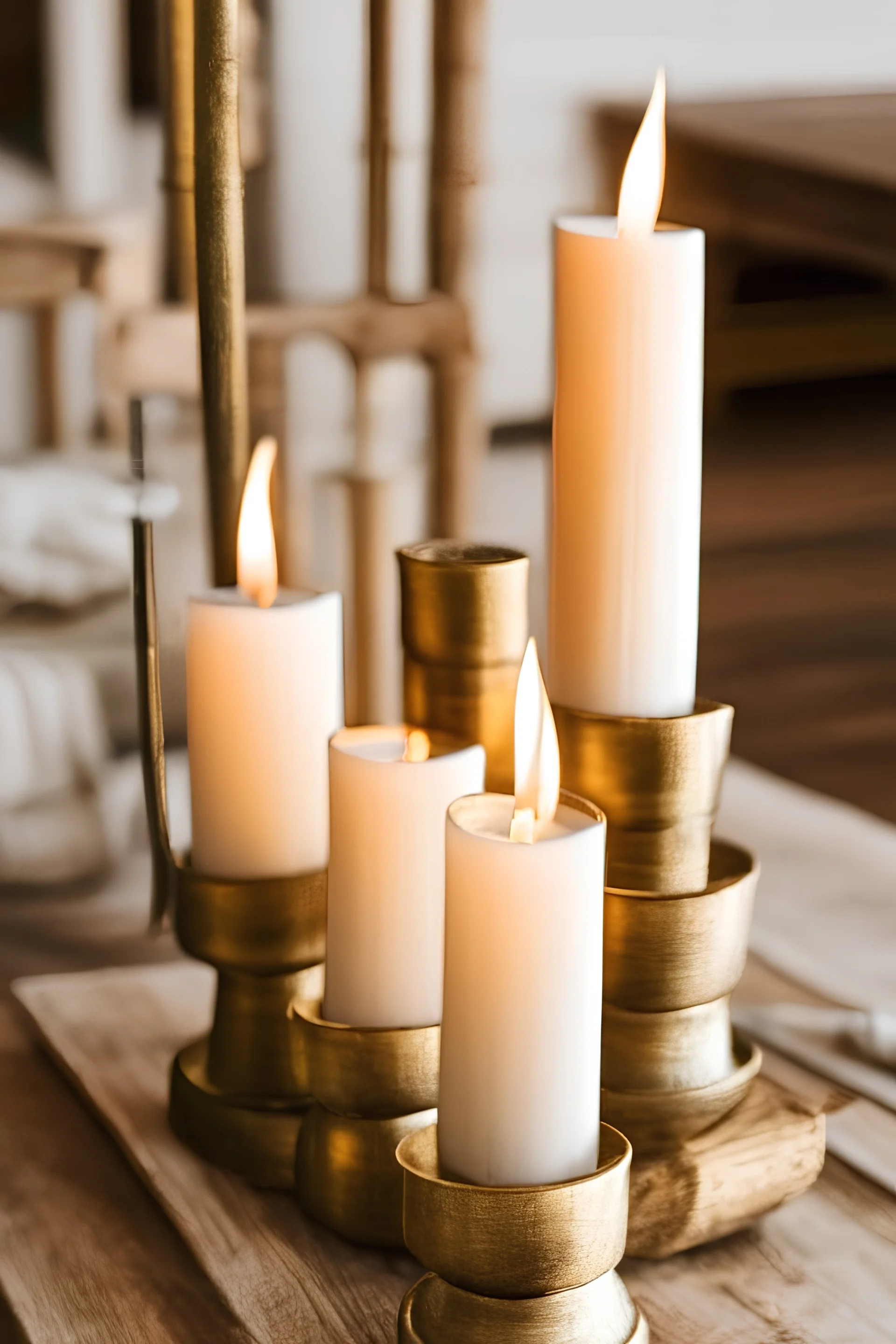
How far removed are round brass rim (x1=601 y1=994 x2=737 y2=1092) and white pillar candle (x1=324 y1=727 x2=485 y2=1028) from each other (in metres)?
0.05

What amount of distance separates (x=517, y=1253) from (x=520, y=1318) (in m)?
0.02

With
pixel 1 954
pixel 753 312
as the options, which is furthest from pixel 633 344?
pixel 753 312

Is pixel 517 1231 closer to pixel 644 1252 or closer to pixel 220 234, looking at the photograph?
pixel 644 1252

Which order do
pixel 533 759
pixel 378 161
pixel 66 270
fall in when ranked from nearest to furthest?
pixel 533 759
pixel 378 161
pixel 66 270

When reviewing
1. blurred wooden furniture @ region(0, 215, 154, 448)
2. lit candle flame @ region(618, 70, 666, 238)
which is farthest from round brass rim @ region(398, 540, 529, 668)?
blurred wooden furniture @ region(0, 215, 154, 448)

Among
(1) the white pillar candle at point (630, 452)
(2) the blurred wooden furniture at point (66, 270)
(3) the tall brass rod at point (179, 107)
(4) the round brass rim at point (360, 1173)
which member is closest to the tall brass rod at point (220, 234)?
(3) the tall brass rod at point (179, 107)

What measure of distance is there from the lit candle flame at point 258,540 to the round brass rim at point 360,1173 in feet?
0.55

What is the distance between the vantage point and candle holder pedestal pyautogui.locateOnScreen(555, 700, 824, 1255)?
48 centimetres

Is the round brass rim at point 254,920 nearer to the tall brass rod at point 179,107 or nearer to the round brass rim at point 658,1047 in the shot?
the round brass rim at point 658,1047

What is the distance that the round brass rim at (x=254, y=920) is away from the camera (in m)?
0.53

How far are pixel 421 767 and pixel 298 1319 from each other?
0.16 meters

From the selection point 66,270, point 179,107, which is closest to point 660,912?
point 179,107

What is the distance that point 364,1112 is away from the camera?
496 millimetres

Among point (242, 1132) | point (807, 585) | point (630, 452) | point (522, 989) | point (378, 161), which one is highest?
point (378, 161)
